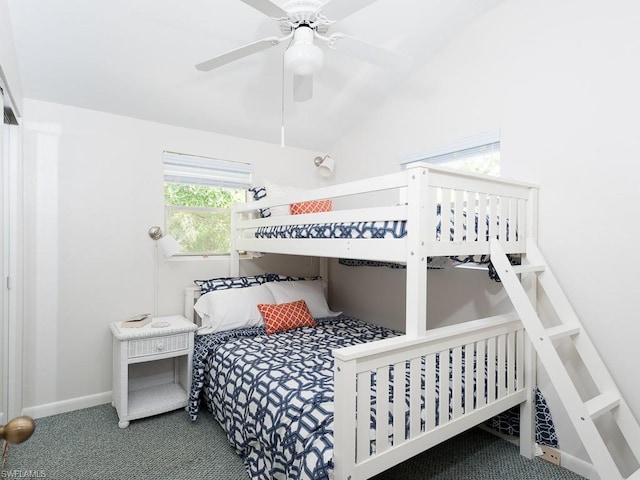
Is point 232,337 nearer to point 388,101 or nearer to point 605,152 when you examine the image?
point 388,101

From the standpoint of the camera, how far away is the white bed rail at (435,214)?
5.15ft

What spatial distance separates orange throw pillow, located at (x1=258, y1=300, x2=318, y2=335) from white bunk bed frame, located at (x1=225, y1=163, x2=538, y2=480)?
823mm

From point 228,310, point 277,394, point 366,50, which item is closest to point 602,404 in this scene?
point 277,394

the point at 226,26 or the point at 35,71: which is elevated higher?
the point at 226,26

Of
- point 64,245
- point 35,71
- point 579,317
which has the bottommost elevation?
point 579,317

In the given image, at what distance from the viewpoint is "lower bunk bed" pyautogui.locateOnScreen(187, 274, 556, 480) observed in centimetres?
138

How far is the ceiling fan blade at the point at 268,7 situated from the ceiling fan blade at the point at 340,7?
18cm

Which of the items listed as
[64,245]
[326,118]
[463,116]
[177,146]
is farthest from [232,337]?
[463,116]

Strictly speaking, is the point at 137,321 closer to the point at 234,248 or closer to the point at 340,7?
the point at 234,248

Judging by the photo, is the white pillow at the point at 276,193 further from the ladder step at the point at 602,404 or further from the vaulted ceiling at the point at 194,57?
the ladder step at the point at 602,404

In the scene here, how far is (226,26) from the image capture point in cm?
221

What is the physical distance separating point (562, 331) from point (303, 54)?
70.9 inches

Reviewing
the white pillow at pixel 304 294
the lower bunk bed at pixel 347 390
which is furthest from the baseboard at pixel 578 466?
the white pillow at pixel 304 294

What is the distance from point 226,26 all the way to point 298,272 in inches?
87.2
